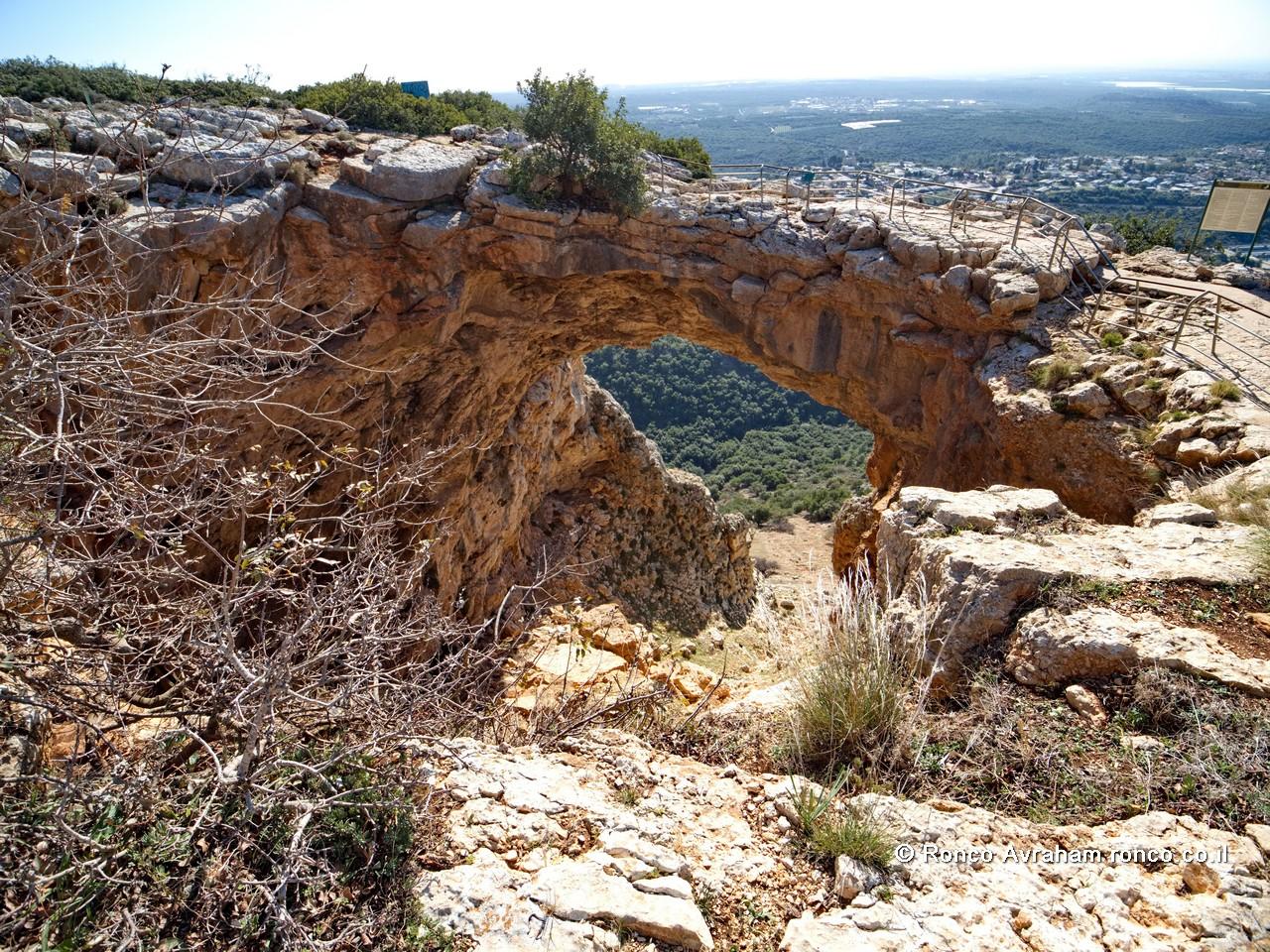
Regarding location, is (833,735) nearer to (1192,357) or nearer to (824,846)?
(824,846)

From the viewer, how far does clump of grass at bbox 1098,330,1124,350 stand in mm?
9977

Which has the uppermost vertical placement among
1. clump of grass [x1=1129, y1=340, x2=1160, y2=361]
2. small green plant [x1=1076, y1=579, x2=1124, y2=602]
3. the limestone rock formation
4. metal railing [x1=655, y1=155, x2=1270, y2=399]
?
metal railing [x1=655, y1=155, x2=1270, y2=399]

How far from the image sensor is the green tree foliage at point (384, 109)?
587 inches

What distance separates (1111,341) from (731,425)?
1377 inches

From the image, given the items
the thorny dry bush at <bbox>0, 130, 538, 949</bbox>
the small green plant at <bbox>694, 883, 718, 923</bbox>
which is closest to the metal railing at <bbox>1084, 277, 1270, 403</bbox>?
the small green plant at <bbox>694, 883, 718, 923</bbox>

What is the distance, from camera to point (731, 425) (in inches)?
1770

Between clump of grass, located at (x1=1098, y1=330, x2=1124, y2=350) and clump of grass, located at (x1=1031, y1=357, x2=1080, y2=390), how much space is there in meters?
0.58

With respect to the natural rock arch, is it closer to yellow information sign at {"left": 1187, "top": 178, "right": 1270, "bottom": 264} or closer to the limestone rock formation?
yellow information sign at {"left": 1187, "top": 178, "right": 1270, "bottom": 264}

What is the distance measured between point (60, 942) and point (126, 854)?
367mm

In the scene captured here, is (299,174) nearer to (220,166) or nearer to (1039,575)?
(220,166)

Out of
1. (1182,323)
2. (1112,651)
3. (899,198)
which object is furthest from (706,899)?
(899,198)

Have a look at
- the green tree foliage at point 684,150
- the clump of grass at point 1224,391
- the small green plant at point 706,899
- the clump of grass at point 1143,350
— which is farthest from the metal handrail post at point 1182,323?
the small green plant at point 706,899

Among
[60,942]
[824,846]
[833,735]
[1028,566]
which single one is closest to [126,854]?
[60,942]

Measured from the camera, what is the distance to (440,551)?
14750mm
